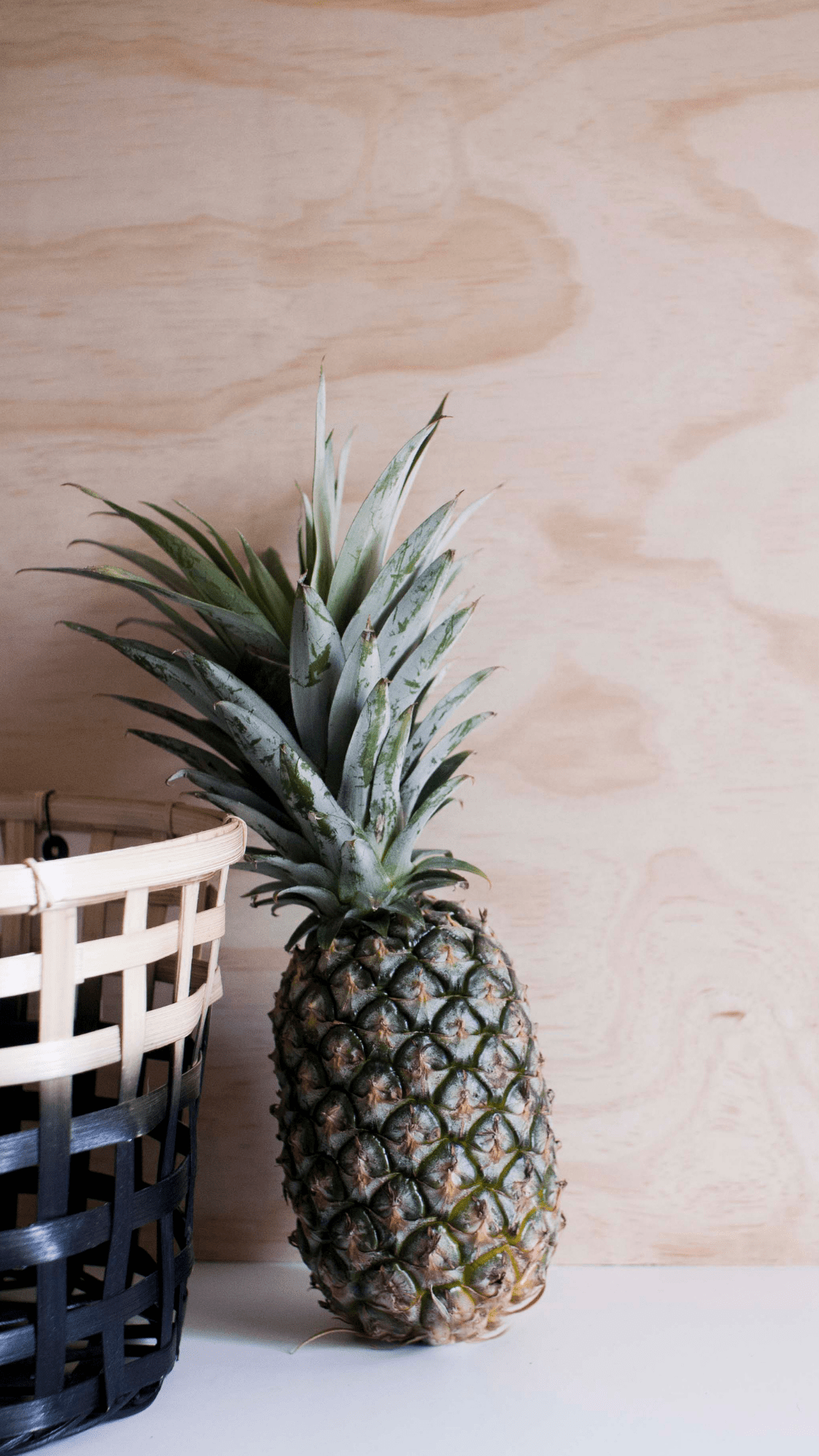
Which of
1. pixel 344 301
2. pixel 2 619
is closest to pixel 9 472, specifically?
pixel 2 619

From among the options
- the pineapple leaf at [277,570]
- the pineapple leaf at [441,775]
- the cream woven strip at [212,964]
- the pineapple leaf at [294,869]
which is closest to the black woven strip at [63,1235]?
the cream woven strip at [212,964]

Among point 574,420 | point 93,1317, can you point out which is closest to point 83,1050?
point 93,1317

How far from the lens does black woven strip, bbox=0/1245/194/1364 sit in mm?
514

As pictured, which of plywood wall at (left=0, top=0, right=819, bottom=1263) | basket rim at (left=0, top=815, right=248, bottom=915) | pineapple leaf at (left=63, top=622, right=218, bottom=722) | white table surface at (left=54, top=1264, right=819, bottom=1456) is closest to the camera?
basket rim at (left=0, top=815, right=248, bottom=915)

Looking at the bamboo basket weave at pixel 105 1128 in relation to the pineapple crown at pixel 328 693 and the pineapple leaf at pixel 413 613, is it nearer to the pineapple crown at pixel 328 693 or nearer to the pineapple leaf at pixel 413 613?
the pineapple crown at pixel 328 693

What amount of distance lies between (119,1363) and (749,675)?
0.69 m

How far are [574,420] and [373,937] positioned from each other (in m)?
0.49

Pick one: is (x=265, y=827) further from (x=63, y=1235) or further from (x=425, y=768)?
(x=63, y=1235)

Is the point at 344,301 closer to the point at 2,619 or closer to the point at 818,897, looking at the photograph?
the point at 2,619

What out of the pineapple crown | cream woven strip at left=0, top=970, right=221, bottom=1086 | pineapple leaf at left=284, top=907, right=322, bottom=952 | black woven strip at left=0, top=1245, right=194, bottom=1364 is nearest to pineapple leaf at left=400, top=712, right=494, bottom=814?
the pineapple crown

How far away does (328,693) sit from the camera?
68 cm

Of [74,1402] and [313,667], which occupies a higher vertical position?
[313,667]

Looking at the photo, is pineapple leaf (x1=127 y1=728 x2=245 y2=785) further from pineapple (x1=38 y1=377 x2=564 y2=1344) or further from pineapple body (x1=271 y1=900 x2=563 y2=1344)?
pineapple body (x1=271 y1=900 x2=563 y2=1344)

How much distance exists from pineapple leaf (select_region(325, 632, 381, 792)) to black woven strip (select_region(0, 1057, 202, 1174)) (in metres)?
0.24
